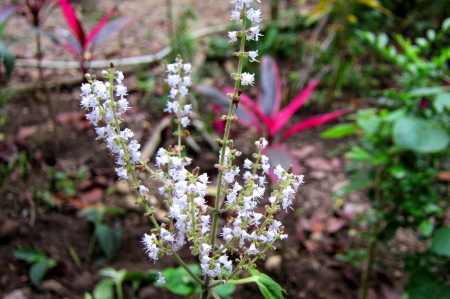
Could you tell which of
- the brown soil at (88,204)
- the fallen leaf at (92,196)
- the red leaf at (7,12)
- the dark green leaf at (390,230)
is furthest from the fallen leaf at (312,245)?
the red leaf at (7,12)

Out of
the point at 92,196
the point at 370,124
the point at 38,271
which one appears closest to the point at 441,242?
the point at 370,124

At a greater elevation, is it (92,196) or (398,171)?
(398,171)

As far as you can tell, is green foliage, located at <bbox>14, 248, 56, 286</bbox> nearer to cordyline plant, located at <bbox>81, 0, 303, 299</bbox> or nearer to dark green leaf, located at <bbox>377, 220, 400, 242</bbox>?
cordyline plant, located at <bbox>81, 0, 303, 299</bbox>

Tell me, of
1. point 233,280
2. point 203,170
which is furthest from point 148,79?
point 233,280

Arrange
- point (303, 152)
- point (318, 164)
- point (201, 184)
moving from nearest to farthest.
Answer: point (201, 184)
point (318, 164)
point (303, 152)

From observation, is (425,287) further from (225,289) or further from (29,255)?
(29,255)
